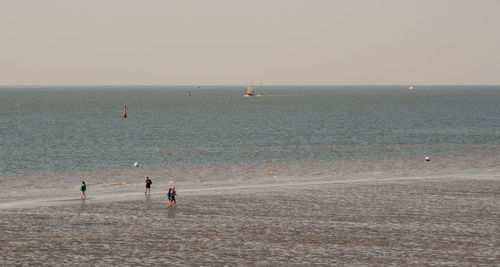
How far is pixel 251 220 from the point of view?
42.5 metres

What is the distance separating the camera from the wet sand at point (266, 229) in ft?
110

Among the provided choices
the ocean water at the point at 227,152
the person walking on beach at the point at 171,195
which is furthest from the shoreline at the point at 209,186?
the person walking on beach at the point at 171,195

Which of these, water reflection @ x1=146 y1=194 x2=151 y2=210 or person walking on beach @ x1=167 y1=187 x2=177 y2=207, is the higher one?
person walking on beach @ x1=167 y1=187 x2=177 y2=207

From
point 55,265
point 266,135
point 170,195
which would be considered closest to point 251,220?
point 170,195

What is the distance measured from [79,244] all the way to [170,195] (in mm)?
11875

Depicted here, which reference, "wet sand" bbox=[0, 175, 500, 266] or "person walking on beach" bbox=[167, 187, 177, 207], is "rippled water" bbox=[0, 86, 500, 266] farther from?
"person walking on beach" bbox=[167, 187, 177, 207]

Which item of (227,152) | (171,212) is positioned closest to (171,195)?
(171,212)

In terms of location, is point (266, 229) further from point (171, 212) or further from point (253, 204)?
point (171, 212)

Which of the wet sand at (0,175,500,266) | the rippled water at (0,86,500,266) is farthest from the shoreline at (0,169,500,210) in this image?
the wet sand at (0,175,500,266)

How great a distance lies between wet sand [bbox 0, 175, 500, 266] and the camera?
110ft

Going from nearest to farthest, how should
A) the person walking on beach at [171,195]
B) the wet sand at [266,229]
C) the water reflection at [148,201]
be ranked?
the wet sand at [266,229], the person walking on beach at [171,195], the water reflection at [148,201]

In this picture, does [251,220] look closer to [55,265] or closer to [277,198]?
[277,198]

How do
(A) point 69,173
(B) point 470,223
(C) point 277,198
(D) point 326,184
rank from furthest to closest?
(A) point 69,173
(D) point 326,184
(C) point 277,198
(B) point 470,223

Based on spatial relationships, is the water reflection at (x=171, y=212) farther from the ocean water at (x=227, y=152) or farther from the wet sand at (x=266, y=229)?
the ocean water at (x=227, y=152)
